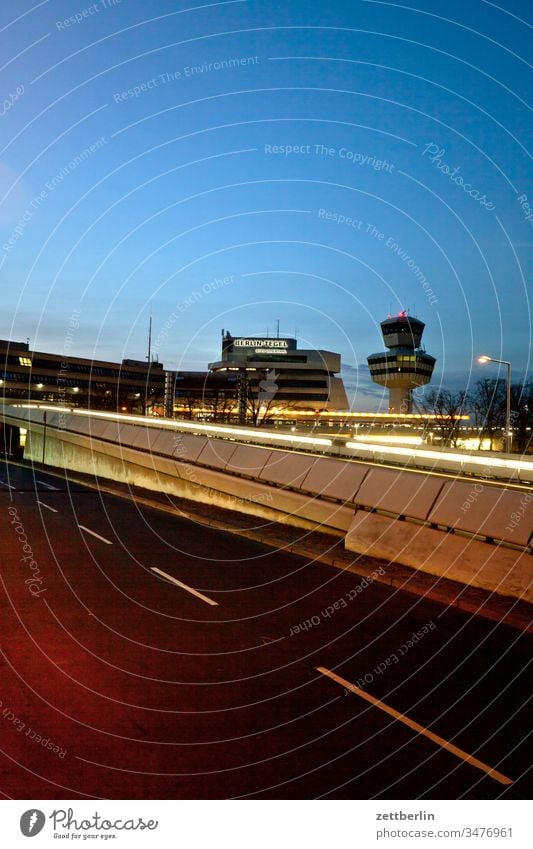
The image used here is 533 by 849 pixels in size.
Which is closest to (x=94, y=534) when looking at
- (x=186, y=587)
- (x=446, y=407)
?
(x=186, y=587)

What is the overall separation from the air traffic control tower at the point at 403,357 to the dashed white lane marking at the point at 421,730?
10914 cm

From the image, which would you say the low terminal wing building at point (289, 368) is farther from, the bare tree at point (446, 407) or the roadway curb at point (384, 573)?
the roadway curb at point (384, 573)

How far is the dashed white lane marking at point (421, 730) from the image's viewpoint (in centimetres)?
674

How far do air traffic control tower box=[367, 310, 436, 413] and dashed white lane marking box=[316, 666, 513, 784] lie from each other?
109143 millimetres

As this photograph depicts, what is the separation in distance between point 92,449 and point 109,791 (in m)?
31.9

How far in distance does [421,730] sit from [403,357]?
376 ft

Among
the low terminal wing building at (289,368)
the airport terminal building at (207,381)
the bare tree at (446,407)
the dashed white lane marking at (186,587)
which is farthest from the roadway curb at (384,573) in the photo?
the low terminal wing building at (289,368)

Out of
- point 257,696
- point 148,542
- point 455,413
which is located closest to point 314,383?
point 455,413

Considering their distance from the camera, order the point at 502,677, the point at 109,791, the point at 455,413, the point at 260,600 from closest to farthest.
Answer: the point at 109,791 → the point at 502,677 → the point at 260,600 → the point at 455,413

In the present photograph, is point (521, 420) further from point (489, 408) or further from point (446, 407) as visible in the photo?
point (446, 407)

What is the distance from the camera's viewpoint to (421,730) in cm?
768

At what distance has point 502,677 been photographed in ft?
30.3

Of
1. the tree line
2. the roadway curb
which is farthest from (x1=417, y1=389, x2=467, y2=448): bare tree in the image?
the roadway curb

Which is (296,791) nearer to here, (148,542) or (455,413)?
(148,542)
